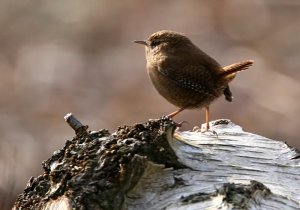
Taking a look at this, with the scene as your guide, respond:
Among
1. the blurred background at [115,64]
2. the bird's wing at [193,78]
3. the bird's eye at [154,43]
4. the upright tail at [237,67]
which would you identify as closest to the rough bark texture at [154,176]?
the upright tail at [237,67]

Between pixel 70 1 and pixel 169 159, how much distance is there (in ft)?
32.7

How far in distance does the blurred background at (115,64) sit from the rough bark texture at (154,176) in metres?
3.55

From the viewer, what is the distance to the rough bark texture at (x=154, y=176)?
3738 millimetres

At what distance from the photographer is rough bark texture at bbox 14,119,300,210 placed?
374 cm

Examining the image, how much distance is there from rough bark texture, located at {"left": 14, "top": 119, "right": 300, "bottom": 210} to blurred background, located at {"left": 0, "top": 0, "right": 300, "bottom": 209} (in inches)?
140

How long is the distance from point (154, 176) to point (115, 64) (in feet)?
26.4

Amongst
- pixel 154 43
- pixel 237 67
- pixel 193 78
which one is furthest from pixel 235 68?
pixel 154 43

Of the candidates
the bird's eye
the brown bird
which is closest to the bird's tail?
the brown bird

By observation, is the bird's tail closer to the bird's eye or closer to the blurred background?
the bird's eye

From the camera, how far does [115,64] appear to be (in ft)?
38.8

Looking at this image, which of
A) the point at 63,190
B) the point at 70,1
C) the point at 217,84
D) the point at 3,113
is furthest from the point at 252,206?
the point at 70,1

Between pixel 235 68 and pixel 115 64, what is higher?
pixel 115 64

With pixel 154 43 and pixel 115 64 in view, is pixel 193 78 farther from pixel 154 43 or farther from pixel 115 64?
pixel 115 64

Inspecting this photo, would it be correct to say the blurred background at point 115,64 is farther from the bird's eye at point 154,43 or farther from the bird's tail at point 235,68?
the bird's tail at point 235,68
